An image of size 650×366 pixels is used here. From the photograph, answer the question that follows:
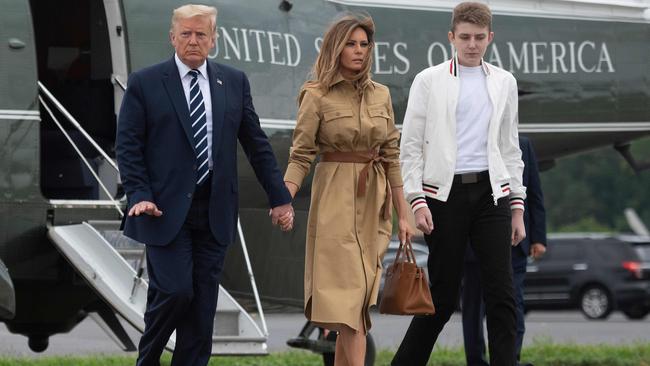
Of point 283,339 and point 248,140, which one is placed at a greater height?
point 248,140

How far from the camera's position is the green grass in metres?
11.3

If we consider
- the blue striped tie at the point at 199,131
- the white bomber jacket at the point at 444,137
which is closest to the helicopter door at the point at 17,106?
the blue striped tie at the point at 199,131

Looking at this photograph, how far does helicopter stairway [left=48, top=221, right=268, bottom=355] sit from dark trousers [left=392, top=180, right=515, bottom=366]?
1566mm

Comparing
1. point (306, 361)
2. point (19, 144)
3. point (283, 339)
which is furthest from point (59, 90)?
point (283, 339)

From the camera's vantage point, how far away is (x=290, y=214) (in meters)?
7.02

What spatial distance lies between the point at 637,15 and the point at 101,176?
168 inches

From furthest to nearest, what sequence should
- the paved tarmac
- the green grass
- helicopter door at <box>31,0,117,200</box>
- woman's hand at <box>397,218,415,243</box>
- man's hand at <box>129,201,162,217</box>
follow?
the paved tarmac → the green grass → helicopter door at <box>31,0,117,200</box> → woman's hand at <box>397,218,415,243</box> → man's hand at <box>129,201,162,217</box>

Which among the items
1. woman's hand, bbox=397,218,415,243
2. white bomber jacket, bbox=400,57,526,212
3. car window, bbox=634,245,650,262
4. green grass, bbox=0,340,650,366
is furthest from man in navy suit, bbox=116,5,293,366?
car window, bbox=634,245,650,262

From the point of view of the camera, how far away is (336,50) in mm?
7254

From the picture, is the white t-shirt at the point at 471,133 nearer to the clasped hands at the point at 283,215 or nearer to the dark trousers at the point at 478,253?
the dark trousers at the point at 478,253

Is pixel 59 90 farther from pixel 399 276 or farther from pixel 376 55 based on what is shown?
pixel 399 276

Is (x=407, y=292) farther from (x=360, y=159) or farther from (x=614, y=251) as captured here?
(x=614, y=251)

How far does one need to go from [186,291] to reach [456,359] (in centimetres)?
518

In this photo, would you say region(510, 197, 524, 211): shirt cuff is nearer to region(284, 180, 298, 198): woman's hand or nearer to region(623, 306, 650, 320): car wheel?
region(284, 180, 298, 198): woman's hand
